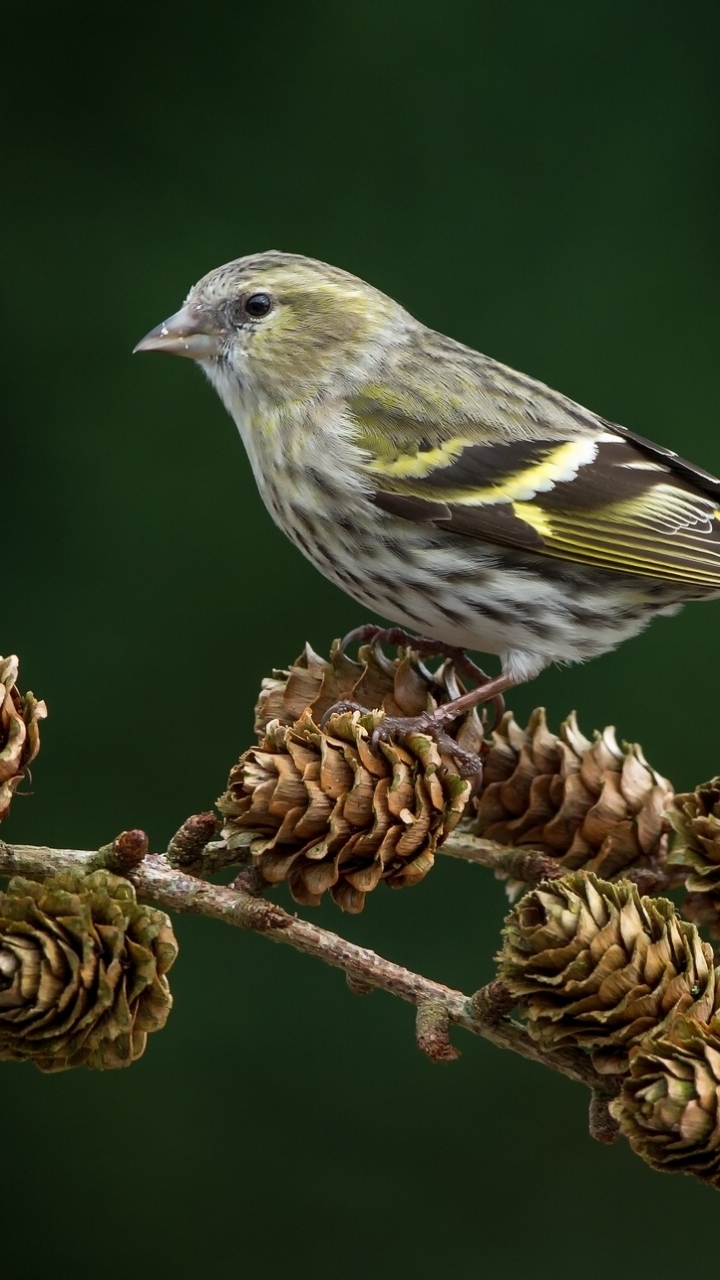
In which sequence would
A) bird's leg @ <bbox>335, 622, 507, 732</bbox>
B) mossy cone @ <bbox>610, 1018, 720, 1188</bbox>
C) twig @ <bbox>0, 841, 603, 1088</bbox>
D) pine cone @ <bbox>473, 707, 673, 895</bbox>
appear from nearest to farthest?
mossy cone @ <bbox>610, 1018, 720, 1188</bbox>, twig @ <bbox>0, 841, 603, 1088</bbox>, pine cone @ <bbox>473, 707, 673, 895</bbox>, bird's leg @ <bbox>335, 622, 507, 732</bbox>

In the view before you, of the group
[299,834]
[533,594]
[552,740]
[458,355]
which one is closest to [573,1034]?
[299,834]

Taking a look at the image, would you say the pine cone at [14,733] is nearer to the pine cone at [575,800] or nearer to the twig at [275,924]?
the twig at [275,924]

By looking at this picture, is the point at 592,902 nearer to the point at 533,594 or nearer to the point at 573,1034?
the point at 573,1034

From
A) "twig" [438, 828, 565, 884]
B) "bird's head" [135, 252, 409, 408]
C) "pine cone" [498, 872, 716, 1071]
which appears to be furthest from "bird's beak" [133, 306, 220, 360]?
"pine cone" [498, 872, 716, 1071]

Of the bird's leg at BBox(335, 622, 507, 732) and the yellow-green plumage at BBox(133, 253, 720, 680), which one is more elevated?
the yellow-green plumage at BBox(133, 253, 720, 680)

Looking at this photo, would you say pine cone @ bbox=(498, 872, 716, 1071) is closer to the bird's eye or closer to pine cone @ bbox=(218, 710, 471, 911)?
pine cone @ bbox=(218, 710, 471, 911)

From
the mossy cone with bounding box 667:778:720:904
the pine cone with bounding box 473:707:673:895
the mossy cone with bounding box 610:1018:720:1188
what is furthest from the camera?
the pine cone with bounding box 473:707:673:895
